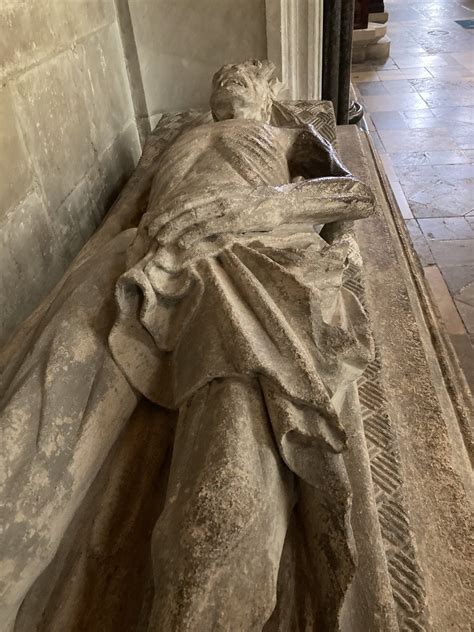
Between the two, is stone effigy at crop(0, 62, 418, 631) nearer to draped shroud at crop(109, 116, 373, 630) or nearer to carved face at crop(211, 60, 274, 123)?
draped shroud at crop(109, 116, 373, 630)

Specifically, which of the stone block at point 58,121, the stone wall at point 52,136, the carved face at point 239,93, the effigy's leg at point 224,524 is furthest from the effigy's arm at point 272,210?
the stone block at point 58,121

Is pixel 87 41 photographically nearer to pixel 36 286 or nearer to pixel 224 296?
pixel 36 286

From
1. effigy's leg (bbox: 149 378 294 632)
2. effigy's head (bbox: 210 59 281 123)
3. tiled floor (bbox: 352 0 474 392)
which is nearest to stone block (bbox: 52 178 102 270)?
effigy's head (bbox: 210 59 281 123)

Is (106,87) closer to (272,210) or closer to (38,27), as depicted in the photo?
(38,27)

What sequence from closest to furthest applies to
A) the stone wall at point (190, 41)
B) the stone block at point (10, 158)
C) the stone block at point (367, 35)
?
the stone block at point (10, 158) < the stone wall at point (190, 41) < the stone block at point (367, 35)

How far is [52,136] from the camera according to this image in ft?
8.03

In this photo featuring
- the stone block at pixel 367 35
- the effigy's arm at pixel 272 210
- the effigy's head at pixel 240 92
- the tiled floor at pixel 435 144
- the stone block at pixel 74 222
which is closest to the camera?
the effigy's arm at pixel 272 210

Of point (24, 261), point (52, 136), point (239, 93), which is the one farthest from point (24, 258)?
point (239, 93)

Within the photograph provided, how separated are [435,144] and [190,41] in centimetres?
321

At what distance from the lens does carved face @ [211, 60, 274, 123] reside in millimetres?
2271

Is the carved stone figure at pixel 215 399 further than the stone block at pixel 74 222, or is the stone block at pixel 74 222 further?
the stone block at pixel 74 222

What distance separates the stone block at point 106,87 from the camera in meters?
2.88

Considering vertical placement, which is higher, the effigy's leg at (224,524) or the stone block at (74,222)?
the effigy's leg at (224,524)

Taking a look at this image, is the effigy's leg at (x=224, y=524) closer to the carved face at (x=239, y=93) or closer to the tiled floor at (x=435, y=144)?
the carved face at (x=239, y=93)
